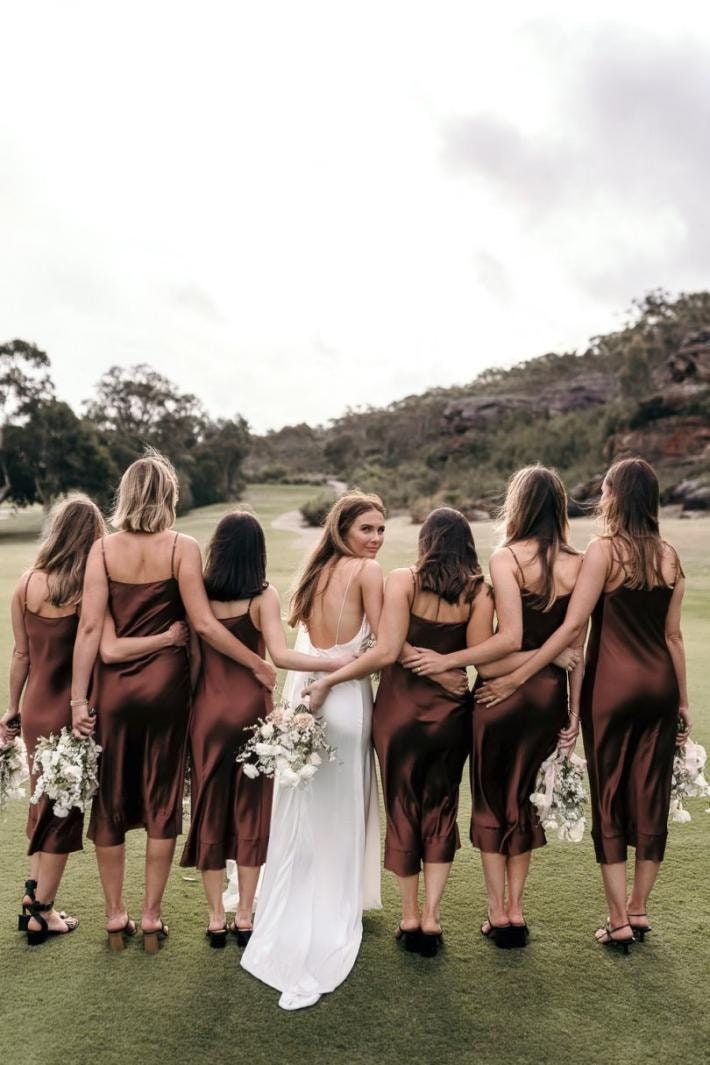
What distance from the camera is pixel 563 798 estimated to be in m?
4.15

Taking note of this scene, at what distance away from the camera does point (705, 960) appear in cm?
405

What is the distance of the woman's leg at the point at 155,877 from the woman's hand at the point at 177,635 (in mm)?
981

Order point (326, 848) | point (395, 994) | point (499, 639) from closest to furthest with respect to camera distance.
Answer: point (395, 994) → point (499, 639) → point (326, 848)

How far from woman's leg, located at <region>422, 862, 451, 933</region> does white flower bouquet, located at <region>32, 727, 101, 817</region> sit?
1731 mm

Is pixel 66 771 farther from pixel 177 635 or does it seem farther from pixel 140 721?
pixel 177 635

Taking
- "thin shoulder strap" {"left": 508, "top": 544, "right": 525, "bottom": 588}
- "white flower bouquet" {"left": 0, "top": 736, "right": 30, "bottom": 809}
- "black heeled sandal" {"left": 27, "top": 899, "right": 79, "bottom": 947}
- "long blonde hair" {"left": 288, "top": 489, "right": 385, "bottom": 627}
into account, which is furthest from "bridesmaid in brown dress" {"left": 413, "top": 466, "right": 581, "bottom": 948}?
"white flower bouquet" {"left": 0, "top": 736, "right": 30, "bottom": 809}

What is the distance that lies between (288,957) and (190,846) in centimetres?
74

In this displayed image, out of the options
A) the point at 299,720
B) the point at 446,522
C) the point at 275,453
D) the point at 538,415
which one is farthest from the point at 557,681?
the point at 275,453

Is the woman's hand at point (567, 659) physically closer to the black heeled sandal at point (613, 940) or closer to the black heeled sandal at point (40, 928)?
the black heeled sandal at point (613, 940)

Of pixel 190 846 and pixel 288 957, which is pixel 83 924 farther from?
pixel 288 957

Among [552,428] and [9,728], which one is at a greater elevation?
[552,428]

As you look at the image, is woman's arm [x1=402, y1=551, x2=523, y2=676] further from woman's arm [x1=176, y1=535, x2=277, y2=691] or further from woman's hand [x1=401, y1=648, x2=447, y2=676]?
woman's arm [x1=176, y1=535, x2=277, y2=691]

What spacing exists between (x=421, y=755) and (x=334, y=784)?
1.53ft

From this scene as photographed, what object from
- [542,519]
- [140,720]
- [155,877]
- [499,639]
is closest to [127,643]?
[140,720]
